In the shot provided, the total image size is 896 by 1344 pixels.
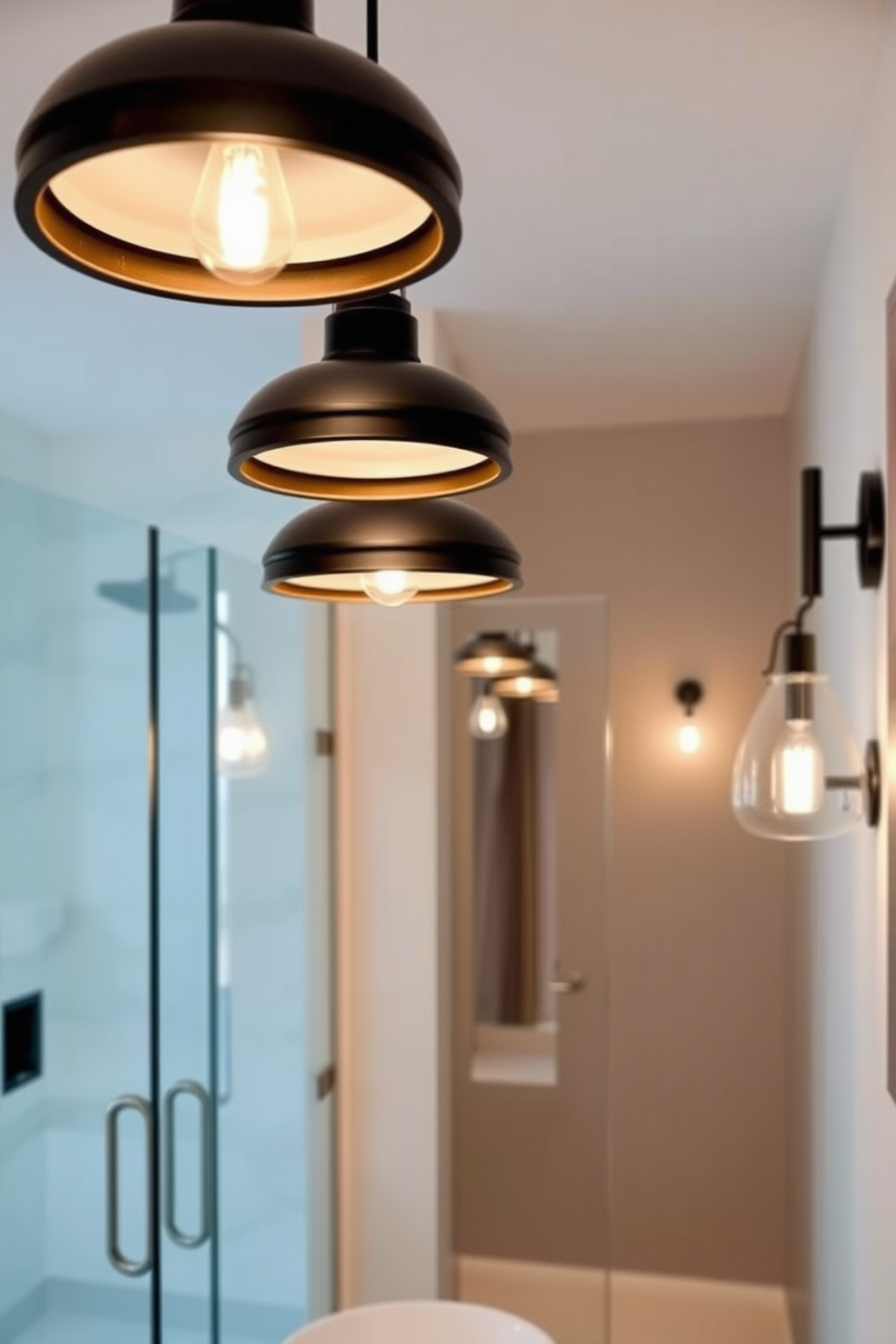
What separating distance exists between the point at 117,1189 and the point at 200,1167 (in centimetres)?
24

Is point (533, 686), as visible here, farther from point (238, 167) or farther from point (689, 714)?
point (238, 167)

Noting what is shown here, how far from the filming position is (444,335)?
2586mm

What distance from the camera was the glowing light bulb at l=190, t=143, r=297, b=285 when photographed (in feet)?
2.06

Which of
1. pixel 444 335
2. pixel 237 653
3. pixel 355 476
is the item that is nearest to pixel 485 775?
pixel 237 653

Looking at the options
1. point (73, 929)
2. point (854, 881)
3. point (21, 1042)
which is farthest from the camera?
point (73, 929)

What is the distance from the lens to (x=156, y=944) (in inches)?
95.5

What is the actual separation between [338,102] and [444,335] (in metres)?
2.08

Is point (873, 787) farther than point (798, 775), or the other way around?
point (873, 787)

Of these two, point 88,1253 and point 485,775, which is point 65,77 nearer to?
point 88,1253

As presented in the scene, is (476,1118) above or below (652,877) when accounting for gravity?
below

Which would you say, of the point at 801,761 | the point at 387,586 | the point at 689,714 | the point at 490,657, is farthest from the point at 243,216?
the point at 689,714

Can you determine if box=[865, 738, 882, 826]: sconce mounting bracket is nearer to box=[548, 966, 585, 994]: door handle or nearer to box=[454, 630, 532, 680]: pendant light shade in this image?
box=[454, 630, 532, 680]: pendant light shade

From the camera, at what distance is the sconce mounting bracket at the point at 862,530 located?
158 cm

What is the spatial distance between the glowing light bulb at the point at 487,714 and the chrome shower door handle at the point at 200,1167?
1.18 m
